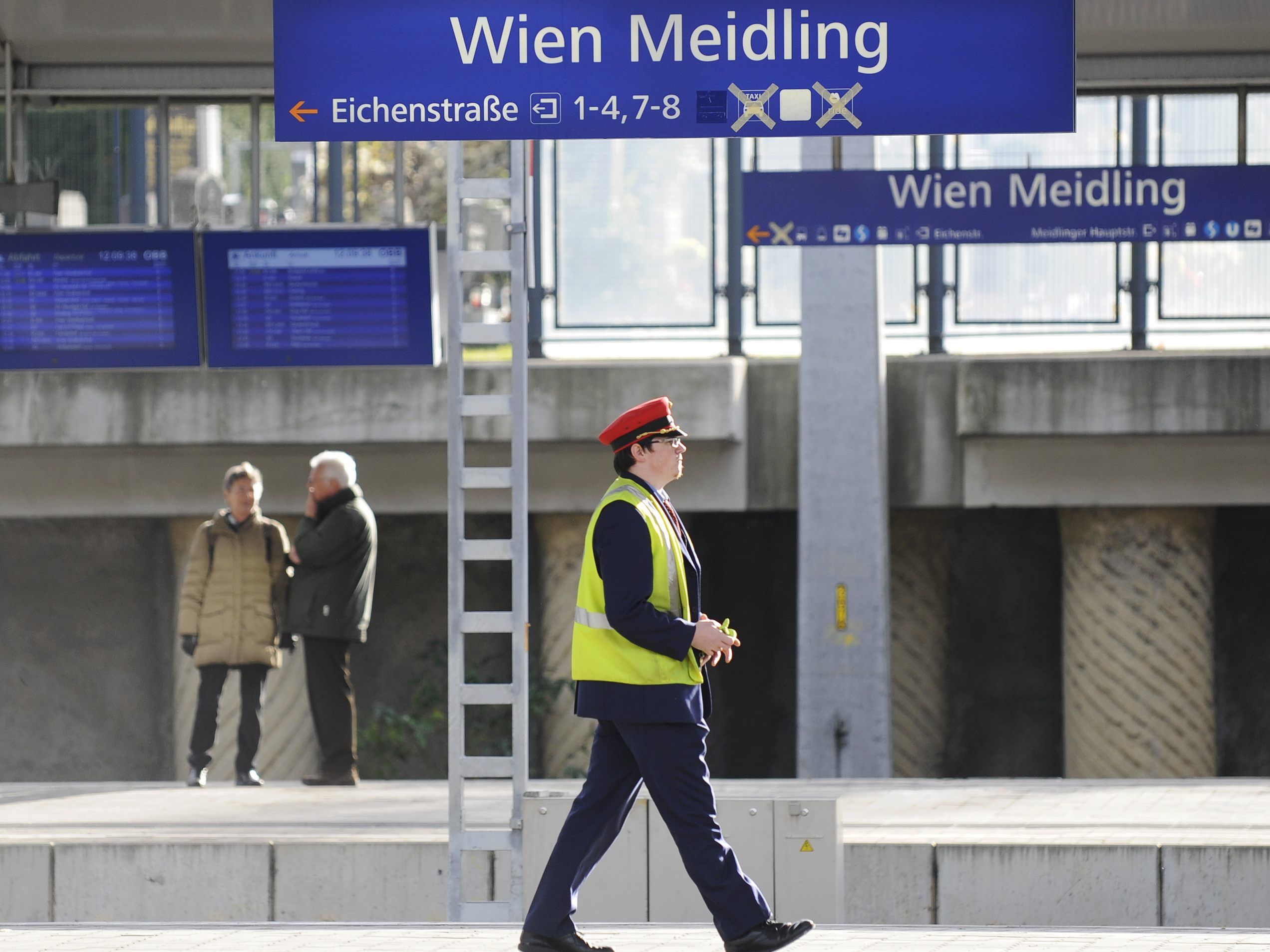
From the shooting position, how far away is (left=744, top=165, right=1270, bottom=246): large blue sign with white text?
1074cm

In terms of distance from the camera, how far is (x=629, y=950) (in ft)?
18.8

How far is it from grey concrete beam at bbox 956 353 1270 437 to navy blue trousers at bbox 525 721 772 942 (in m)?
7.51

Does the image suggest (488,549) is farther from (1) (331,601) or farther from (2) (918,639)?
(2) (918,639)

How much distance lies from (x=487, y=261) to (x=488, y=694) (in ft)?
4.98

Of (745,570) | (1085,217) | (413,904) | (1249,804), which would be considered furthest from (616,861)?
(745,570)

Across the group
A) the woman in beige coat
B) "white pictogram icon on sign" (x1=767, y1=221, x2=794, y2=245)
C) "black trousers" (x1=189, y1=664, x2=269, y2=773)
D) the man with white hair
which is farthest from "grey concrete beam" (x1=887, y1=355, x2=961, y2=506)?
"black trousers" (x1=189, y1=664, x2=269, y2=773)

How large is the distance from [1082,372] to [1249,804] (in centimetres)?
418

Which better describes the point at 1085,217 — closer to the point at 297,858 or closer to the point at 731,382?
the point at 731,382

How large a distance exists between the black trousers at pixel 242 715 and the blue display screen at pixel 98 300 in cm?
248

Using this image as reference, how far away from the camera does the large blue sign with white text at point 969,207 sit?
423 inches

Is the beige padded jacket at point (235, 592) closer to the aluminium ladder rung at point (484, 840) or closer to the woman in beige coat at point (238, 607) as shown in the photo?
the woman in beige coat at point (238, 607)

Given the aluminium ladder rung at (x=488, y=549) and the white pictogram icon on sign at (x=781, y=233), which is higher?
the white pictogram icon on sign at (x=781, y=233)

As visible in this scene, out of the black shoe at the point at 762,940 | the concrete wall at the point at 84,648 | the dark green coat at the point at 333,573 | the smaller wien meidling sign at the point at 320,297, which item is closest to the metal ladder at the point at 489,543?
the black shoe at the point at 762,940

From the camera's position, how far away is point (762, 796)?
759cm
